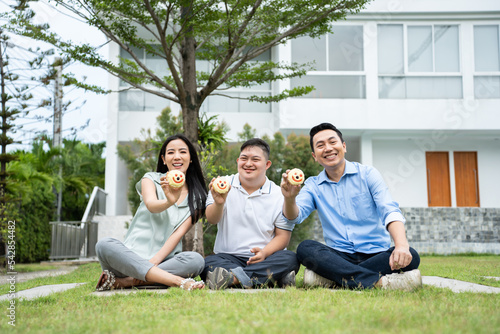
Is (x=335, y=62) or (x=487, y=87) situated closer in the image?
(x=487, y=87)

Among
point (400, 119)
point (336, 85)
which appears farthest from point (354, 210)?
point (336, 85)

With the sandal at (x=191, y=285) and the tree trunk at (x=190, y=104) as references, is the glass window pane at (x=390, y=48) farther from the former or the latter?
the sandal at (x=191, y=285)

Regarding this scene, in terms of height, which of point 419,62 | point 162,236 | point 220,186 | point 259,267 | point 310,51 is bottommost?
point 259,267

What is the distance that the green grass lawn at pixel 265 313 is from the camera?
220cm

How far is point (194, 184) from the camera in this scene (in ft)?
14.7

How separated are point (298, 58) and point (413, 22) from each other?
367 cm

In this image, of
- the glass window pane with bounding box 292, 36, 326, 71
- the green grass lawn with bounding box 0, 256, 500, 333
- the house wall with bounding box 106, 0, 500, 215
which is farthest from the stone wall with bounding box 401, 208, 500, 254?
the green grass lawn with bounding box 0, 256, 500, 333

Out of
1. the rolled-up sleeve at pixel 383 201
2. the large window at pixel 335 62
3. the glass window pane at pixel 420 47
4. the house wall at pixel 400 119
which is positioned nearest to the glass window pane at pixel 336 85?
the large window at pixel 335 62

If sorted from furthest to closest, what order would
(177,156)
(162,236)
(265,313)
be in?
1. (177,156)
2. (162,236)
3. (265,313)

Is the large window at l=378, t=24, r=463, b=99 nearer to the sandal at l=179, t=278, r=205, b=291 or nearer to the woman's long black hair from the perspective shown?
the woman's long black hair

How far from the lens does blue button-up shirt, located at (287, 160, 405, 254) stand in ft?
13.3

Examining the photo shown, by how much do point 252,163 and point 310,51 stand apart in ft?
36.4

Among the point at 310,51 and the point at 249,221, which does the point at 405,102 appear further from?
the point at 249,221

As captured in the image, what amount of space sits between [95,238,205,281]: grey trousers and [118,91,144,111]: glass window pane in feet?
39.4
